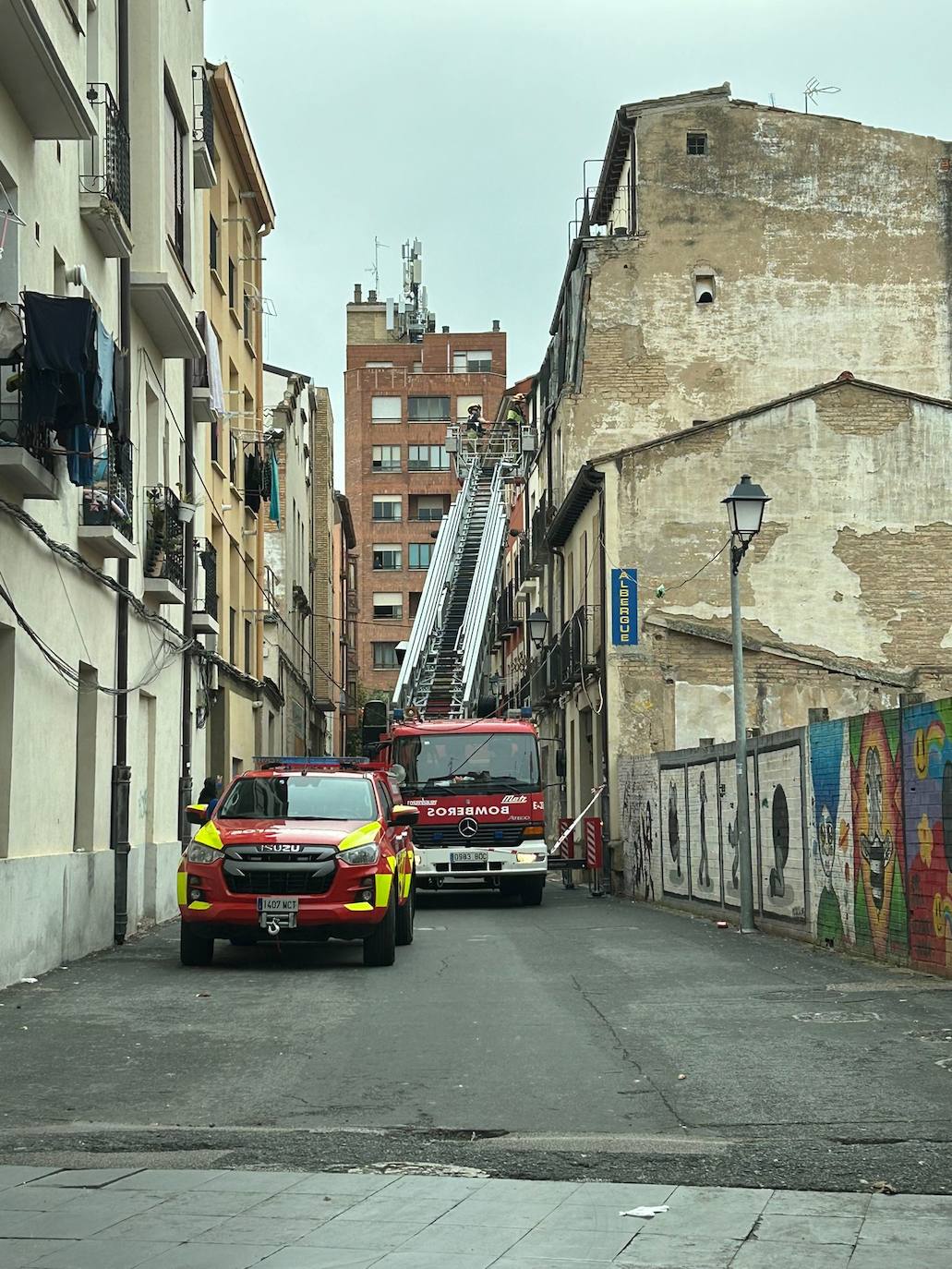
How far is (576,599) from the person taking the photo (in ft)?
127

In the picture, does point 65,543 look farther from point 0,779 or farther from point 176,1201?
point 176,1201

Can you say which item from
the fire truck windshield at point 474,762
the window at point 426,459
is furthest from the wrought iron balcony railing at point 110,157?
the window at point 426,459

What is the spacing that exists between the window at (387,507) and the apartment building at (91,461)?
218ft

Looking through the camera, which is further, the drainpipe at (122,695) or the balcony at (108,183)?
the drainpipe at (122,695)

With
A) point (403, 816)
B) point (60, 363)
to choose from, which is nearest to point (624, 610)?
point (403, 816)

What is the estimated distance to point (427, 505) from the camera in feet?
302

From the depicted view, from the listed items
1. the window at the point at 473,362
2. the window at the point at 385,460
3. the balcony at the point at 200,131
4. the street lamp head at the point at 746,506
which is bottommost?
the street lamp head at the point at 746,506

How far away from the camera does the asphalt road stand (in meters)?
6.87

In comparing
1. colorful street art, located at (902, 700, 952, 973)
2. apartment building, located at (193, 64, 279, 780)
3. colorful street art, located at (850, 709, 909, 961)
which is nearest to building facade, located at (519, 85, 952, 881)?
apartment building, located at (193, 64, 279, 780)

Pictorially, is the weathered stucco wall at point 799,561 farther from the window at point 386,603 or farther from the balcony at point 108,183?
the window at point 386,603

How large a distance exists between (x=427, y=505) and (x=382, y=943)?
77.9 m

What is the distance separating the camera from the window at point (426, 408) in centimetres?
9281

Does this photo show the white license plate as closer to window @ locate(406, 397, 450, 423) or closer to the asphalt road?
the asphalt road

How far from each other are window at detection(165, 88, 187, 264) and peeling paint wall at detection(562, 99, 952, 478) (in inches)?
623
